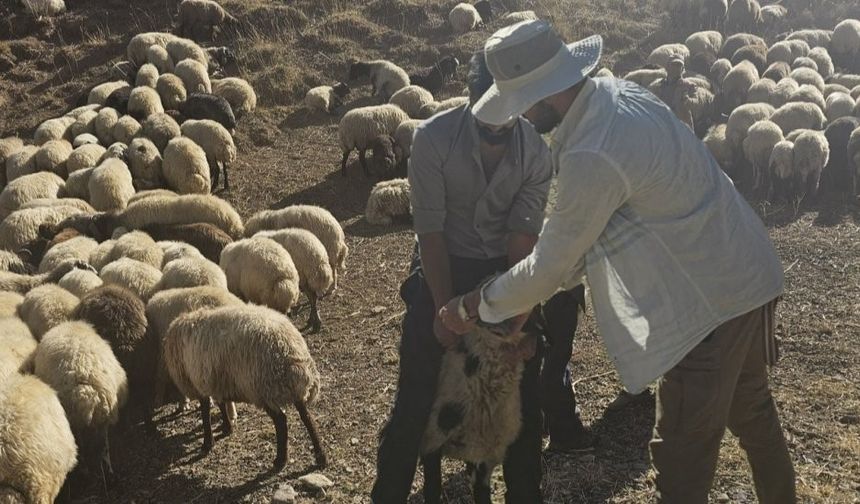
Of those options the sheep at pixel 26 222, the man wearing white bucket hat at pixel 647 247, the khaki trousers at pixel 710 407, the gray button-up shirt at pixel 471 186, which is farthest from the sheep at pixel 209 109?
the khaki trousers at pixel 710 407

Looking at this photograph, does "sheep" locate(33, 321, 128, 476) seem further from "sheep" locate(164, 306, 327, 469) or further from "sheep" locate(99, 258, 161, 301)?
"sheep" locate(99, 258, 161, 301)

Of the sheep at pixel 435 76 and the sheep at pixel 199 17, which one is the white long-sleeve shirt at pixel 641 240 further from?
the sheep at pixel 199 17

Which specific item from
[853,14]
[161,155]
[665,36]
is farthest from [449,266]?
[853,14]

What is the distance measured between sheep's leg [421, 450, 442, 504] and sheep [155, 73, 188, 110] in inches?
398

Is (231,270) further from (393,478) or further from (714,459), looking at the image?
(714,459)

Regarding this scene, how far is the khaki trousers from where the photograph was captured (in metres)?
2.71

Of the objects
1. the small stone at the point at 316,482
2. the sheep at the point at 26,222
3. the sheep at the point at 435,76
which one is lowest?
the sheep at the point at 435,76

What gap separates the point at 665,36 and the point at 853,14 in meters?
5.15

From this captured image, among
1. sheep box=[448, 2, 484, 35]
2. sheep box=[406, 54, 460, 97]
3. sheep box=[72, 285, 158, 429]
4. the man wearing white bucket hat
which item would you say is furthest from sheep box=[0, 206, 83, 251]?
sheep box=[448, 2, 484, 35]

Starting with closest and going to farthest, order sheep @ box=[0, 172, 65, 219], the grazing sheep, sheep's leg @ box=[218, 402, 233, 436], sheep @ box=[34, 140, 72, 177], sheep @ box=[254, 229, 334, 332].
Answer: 1. sheep's leg @ box=[218, 402, 233, 436]
2. sheep @ box=[254, 229, 334, 332]
3. sheep @ box=[0, 172, 65, 219]
4. sheep @ box=[34, 140, 72, 177]
5. the grazing sheep

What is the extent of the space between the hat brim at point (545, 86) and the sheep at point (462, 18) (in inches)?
558

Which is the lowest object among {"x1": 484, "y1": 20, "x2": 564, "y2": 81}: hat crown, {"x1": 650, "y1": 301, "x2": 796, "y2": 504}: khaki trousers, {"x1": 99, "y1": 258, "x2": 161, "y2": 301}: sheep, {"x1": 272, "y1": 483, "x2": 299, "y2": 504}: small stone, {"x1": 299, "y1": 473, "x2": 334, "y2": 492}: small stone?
{"x1": 299, "y1": 473, "x2": 334, "y2": 492}: small stone

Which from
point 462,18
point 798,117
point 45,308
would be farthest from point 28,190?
point 462,18

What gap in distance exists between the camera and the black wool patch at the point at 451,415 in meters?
3.42
